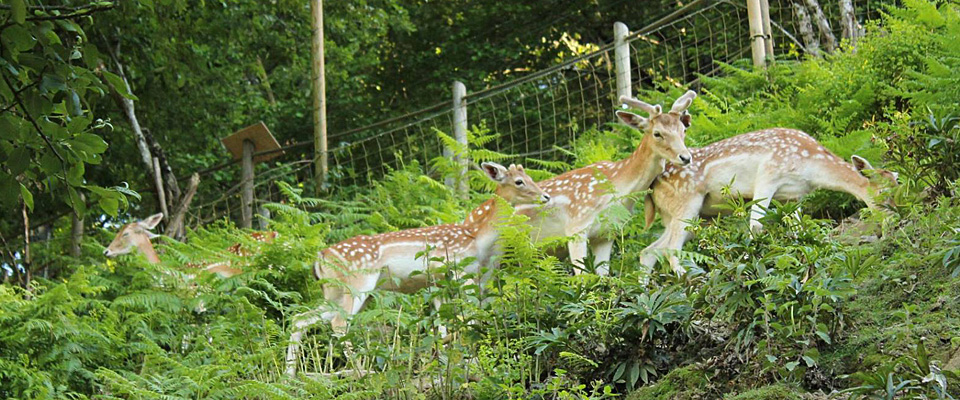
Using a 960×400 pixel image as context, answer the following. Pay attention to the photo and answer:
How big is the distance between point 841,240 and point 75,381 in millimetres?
4946

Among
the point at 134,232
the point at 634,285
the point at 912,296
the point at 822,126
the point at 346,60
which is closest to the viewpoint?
the point at 912,296

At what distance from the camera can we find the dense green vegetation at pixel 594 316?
5.14 meters

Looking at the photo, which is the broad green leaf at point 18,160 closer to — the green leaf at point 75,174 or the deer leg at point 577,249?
the green leaf at point 75,174

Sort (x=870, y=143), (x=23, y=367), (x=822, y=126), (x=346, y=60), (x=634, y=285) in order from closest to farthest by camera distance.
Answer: (x=634, y=285) → (x=23, y=367) → (x=870, y=143) → (x=822, y=126) → (x=346, y=60)

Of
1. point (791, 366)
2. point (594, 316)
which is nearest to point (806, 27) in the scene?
point (594, 316)

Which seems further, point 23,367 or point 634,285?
point 23,367

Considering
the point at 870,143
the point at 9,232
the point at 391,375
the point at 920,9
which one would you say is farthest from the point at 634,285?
the point at 9,232

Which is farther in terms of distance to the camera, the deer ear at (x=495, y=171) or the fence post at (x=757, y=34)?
the fence post at (x=757, y=34)

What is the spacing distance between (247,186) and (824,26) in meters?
6.80

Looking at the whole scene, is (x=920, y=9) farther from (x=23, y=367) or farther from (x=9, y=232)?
(x=9, y=232)

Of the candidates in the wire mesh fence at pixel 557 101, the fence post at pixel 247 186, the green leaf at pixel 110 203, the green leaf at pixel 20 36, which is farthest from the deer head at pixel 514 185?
the fence post at pixel 247 186

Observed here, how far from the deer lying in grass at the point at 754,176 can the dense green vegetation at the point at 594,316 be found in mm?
334

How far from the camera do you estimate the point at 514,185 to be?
894 cm

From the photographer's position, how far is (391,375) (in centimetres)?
623
